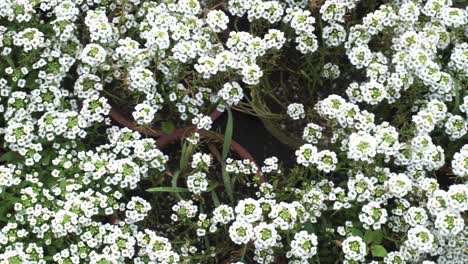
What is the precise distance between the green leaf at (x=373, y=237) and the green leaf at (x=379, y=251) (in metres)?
0.04

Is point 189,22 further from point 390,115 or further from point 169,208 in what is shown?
point 390,115

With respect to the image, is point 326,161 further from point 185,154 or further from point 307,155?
point 185,154

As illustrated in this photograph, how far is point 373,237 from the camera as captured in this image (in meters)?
3.50

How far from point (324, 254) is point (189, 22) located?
1.50 meters

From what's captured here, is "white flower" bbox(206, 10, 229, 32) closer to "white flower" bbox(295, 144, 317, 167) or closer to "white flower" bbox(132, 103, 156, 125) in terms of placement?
"white flower" bbox(132, 103, 156, 125)

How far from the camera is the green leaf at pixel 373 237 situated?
138 inches

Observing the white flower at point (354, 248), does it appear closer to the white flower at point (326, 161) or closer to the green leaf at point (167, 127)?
the white flower at point (326, 161)

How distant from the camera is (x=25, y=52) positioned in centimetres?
374

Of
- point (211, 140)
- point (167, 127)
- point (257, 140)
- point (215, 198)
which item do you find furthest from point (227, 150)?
point (257, 140)

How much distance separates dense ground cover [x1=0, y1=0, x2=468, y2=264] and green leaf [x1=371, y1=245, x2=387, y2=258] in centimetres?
1

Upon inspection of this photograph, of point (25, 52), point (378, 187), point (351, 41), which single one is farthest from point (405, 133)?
point (25, 52)

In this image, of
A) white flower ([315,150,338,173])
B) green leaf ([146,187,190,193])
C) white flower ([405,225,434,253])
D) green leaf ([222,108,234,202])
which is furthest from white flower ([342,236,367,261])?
green leaf ([146,187,190,193])

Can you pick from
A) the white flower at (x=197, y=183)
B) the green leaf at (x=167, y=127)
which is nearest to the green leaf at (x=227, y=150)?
the white flower at (x=197, y=183)

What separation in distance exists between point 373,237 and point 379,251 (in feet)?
0.28
